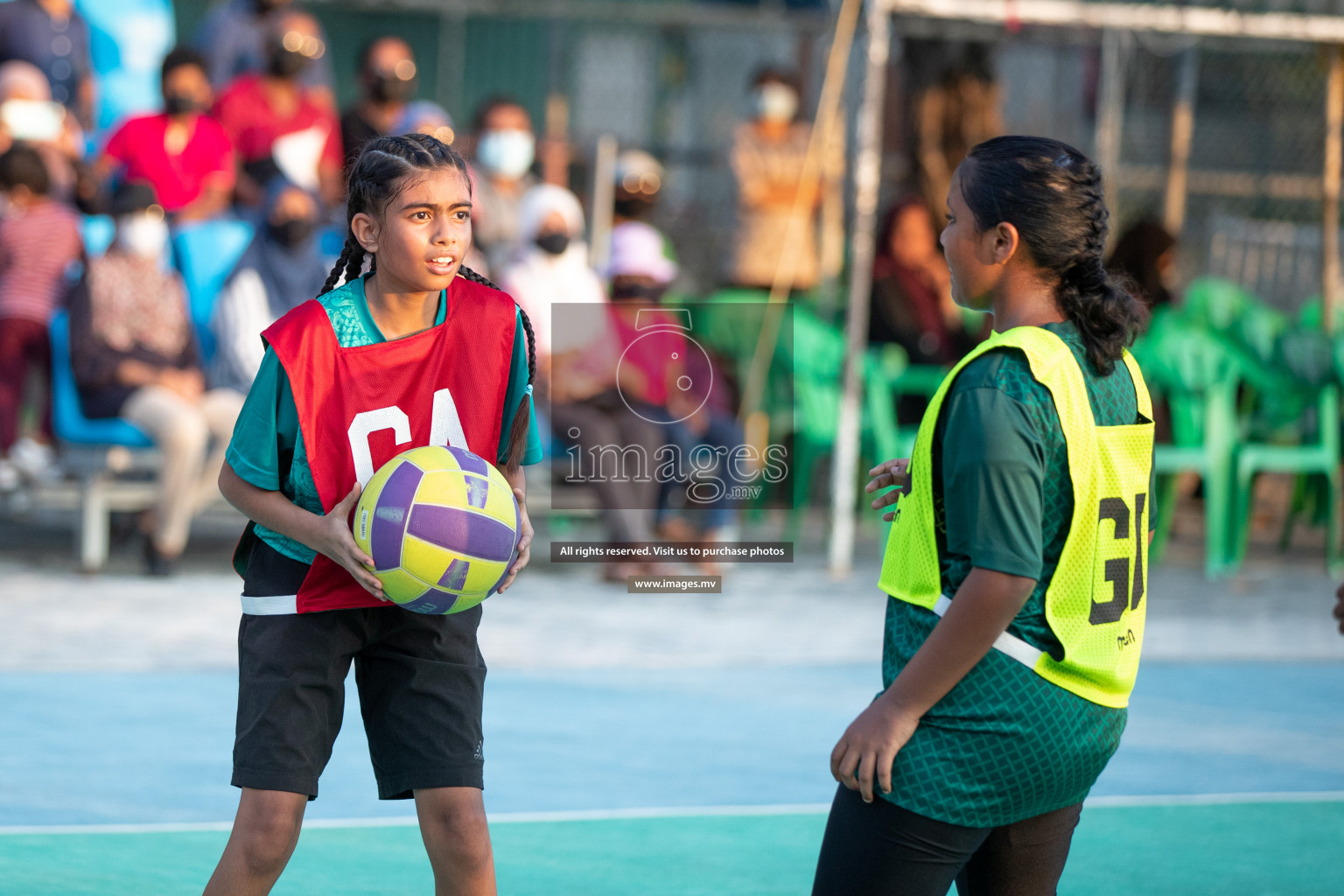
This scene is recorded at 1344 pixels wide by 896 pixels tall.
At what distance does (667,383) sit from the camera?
9023mm

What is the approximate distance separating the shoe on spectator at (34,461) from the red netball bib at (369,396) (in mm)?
6007

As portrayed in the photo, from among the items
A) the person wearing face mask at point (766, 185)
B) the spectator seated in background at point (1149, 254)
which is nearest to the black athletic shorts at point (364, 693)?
the person wearing face mask at point (766, 185)

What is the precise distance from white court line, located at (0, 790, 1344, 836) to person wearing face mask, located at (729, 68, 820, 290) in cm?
616

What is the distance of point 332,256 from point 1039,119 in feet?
21.6

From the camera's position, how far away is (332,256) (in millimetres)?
9250

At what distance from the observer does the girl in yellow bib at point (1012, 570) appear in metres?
2.40

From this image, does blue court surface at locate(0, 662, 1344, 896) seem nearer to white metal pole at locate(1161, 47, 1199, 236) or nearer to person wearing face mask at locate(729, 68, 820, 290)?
person wearing face mask at locate(729, 68, 820, 290)

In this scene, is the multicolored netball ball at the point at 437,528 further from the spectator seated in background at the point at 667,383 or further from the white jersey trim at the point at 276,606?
the spectator seated in background at the point at 667,383

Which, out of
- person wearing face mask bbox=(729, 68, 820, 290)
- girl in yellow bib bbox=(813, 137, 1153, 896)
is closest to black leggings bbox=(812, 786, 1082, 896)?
girl in yellow bib bbox=(813, 137, 1153, 896)

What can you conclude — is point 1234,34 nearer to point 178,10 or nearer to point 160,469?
point 160,469

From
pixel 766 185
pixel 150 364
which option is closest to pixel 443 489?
pixel 150 364

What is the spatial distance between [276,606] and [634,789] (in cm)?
227

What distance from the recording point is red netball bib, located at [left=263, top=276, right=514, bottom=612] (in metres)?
2.97

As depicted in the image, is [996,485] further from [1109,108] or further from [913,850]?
[1109,108]
